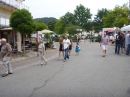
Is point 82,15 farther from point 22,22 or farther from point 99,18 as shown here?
point 22,22

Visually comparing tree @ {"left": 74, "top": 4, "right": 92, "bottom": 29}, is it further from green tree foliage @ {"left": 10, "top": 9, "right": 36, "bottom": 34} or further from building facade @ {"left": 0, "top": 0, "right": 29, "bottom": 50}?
green tree foliage @ {"left": 10, "top": 9, "right": 36, "bottom": 34}

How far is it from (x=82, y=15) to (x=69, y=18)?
607 cm

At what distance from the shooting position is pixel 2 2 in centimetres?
2225

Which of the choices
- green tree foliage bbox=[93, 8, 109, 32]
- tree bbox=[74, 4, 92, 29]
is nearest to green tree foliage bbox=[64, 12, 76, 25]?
tree bbox=[74, 4, 92, 29]

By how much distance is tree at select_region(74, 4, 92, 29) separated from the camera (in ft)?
264

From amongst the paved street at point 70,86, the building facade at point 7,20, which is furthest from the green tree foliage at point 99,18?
the paved street at point 70,86

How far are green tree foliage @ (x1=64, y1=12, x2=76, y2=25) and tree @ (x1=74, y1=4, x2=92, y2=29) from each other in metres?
2.61

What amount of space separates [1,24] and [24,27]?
798 cm

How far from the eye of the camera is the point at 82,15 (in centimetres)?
8038

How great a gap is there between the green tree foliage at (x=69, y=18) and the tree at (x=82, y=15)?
2.61 m

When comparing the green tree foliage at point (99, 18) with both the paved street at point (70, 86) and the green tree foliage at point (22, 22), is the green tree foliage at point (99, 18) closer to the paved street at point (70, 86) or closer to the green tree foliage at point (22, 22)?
the green tree foliage at point (22, 22)

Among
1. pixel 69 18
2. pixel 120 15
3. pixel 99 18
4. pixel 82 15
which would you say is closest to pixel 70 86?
pixel 120 15

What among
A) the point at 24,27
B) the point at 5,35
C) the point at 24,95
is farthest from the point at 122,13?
the point at 24,95

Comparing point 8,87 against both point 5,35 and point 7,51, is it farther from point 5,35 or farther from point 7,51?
point 5,35
